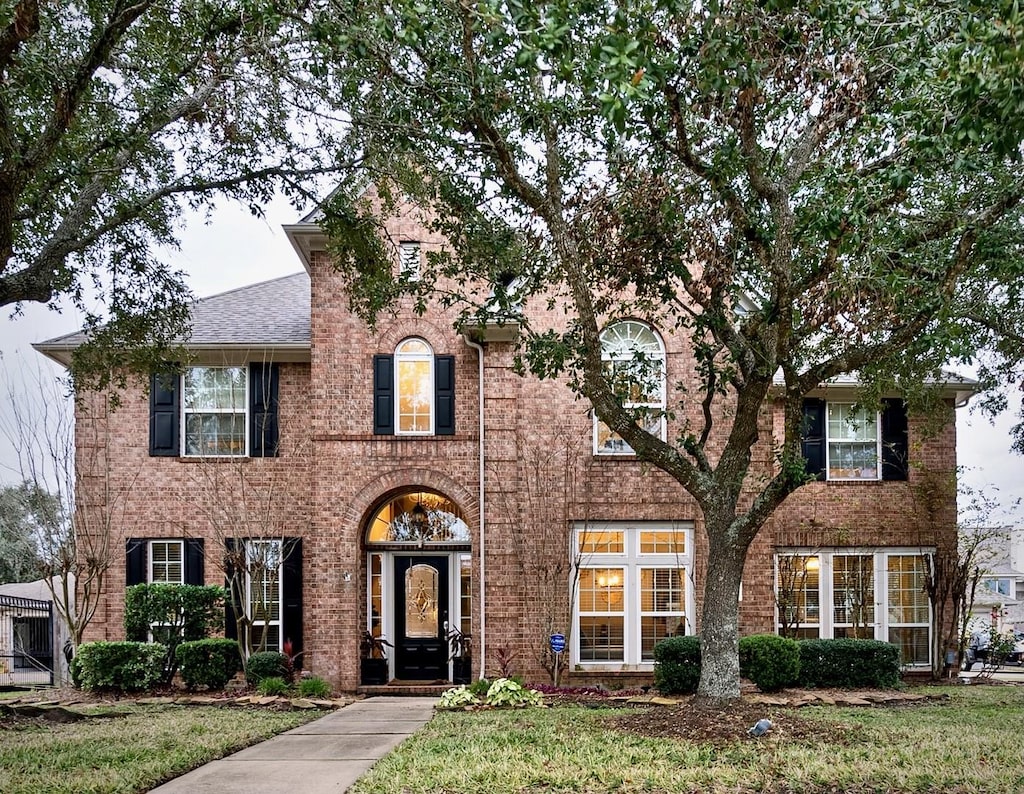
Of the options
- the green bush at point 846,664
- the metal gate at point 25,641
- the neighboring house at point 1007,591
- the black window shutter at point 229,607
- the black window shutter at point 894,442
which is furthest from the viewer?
the neighboring house at point 1007,591

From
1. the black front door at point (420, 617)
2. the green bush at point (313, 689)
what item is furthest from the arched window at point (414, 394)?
the green bush at point (313, 689)

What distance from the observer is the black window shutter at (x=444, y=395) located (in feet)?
50.7

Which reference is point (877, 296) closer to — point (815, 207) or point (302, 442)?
point (815, 207)

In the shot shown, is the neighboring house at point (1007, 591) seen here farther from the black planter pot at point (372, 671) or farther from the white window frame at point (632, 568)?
the black planter pot at point (372, 671)

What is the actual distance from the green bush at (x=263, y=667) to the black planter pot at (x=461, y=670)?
114 inches

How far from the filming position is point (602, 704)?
1298 centimetres

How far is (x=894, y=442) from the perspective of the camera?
16578mm

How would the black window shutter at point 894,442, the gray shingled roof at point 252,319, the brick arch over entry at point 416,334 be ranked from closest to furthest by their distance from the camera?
the brick arch over entry at point 416,334 → the gray shingled roof at point 252,319 → the black window shutter at point 894,442

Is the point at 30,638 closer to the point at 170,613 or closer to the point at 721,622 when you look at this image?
the point at 170,613

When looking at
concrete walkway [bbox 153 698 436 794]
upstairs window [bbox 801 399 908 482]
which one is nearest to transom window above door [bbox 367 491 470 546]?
concrete walkway [bbox 153 698 436 794]

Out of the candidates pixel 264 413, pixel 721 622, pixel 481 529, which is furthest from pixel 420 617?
pixel 721 622

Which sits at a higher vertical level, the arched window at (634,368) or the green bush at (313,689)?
the arched window at (634,368)

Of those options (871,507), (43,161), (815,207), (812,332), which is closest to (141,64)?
(43,161)

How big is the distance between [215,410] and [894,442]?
11.9 metres
